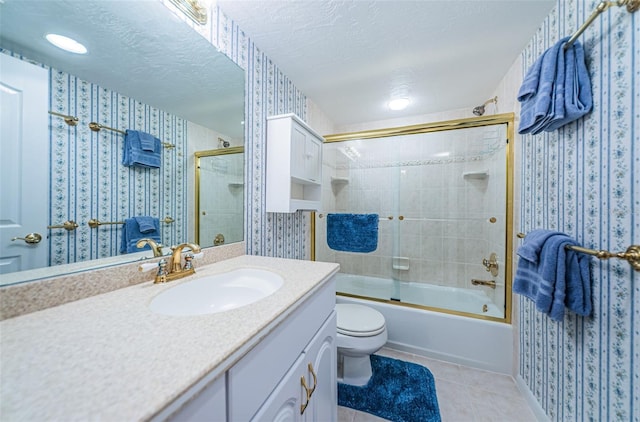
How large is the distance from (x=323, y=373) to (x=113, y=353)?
0.72 m

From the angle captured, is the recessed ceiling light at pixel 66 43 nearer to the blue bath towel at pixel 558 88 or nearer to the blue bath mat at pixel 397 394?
the blue bath towel at pixel 558 88

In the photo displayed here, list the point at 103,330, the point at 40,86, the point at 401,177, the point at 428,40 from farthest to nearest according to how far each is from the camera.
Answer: the point at 401,177
the point at 428,40
the point at 40,86
the point at 103,330

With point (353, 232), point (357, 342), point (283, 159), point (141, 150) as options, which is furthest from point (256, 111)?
point (357, 342)

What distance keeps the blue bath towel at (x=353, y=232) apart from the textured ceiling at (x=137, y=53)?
123cm

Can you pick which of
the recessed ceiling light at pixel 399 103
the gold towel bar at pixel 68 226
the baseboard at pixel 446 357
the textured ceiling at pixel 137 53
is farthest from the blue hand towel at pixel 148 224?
the recessed ceiling light at pixel 399 103

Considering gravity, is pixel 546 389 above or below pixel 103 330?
below

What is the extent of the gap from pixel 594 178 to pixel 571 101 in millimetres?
315

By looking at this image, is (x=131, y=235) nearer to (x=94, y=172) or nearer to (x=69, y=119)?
(x=94, y=172)

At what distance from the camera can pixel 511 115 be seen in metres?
1.62

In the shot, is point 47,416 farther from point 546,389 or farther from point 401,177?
point 401,177

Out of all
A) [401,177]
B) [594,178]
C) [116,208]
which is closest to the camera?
[116,208]

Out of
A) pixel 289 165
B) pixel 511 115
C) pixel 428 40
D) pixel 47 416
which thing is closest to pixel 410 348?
pixel 289 165

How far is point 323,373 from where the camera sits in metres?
0.90

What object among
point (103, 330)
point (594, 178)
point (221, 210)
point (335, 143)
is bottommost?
point (103, 330)
